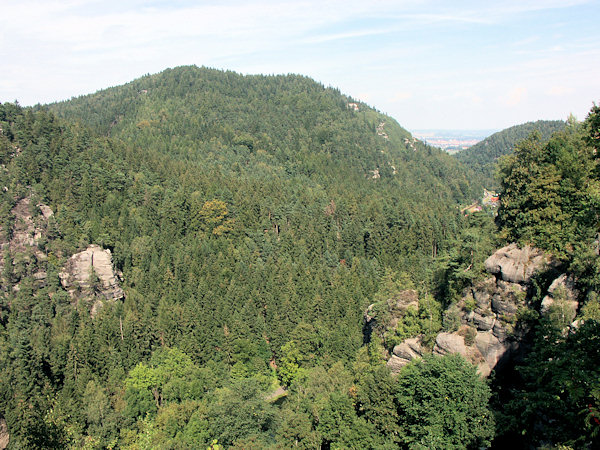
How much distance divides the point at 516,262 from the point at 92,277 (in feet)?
246

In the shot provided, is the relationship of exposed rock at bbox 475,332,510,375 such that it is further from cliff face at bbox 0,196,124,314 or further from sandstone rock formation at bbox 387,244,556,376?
cliff face at bbox 0,196,124,314

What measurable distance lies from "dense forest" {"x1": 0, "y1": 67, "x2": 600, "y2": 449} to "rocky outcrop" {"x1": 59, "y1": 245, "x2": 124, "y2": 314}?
1.97 ft

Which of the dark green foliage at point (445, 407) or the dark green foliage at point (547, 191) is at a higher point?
the dark green foliage at point (547, 191)

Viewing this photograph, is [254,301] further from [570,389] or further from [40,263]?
[570,389]

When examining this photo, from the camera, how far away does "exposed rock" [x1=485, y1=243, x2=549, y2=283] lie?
4344cm

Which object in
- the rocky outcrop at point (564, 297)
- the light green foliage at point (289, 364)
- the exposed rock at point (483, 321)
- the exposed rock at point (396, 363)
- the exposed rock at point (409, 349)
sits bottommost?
the light green foliage at point (289, 364)

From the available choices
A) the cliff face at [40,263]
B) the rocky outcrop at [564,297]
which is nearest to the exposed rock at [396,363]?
the rocky outcrop at [564,297]

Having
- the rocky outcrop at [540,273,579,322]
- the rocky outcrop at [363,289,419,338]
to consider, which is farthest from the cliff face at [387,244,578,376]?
the rocky outcrop at [363,289,419,338]

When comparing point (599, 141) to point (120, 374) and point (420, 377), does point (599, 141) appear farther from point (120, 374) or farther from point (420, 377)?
point (120, 374)

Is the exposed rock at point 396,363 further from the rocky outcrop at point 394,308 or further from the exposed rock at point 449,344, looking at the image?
the rocky outcrop at point 394,308

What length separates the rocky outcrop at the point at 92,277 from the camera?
86000 mm

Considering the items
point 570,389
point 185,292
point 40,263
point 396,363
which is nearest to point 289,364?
point 185,292

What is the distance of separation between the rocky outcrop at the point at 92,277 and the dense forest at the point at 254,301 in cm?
60

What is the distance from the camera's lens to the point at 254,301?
Result: 8131 centimetres
